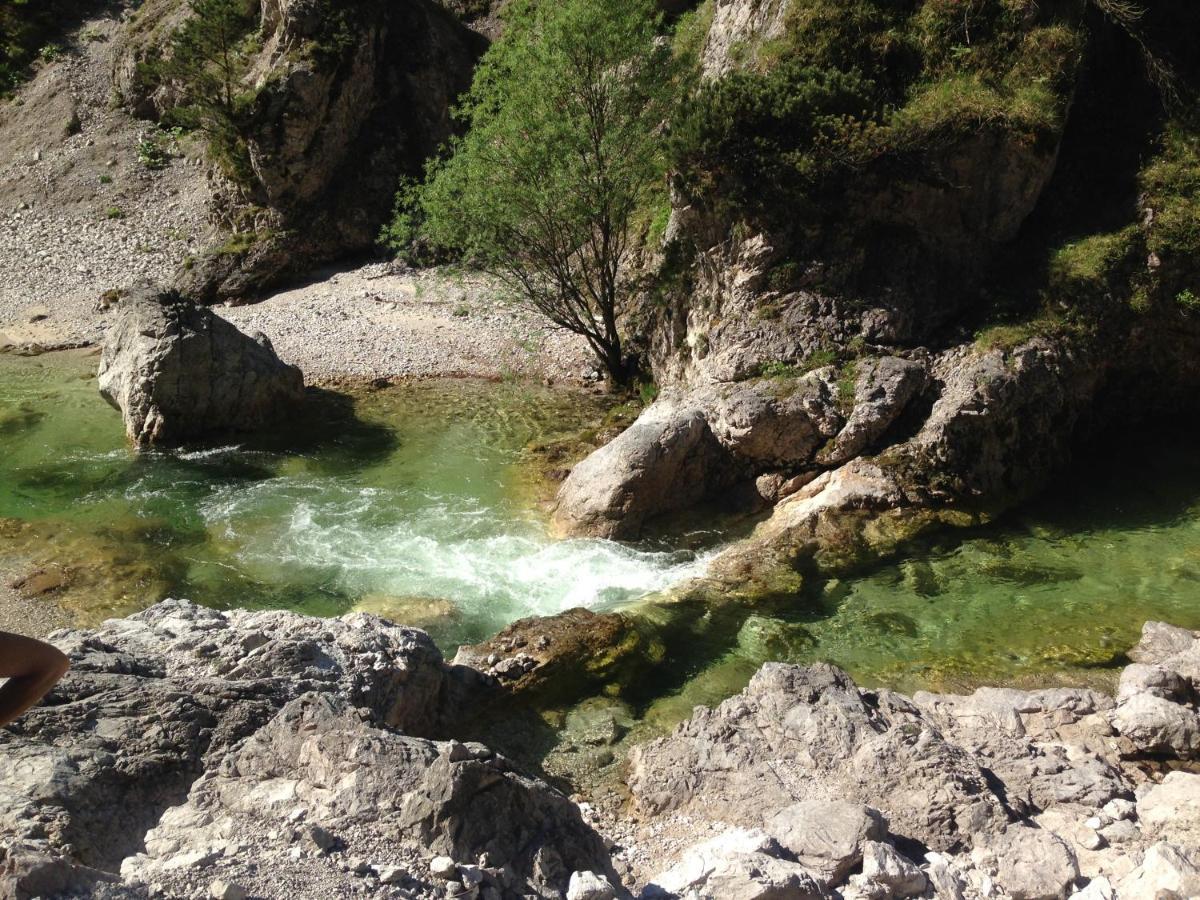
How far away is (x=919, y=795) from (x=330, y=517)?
12.0 metres

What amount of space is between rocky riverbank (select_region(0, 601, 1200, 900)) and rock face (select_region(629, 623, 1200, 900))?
2 cm

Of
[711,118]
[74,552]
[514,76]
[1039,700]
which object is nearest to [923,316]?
[711,118]

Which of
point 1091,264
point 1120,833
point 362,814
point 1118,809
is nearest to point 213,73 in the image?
point 1091,264

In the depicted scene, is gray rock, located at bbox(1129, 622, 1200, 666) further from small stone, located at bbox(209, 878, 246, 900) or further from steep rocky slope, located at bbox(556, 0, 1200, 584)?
small stone, located at bbox(209, 878, 246, 900)

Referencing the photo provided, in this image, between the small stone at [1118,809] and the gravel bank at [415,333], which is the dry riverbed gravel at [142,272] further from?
the small stone at [1118,809]

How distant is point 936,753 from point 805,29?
15.4 m

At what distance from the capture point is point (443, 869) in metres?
6.07

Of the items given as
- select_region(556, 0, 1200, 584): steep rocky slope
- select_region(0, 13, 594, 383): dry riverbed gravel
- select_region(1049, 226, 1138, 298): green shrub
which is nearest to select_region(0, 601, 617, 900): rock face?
select_region(556, 0, 1200, 584): steep rocky slope

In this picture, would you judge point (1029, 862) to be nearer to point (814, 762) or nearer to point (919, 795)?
point (919, 795)

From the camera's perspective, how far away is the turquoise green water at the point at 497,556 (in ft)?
41.8

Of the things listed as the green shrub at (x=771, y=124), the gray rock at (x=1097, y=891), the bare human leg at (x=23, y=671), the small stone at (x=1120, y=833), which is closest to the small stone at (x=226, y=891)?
the bare human leg at (x=23, y=671)

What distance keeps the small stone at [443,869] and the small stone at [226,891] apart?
1.20 m

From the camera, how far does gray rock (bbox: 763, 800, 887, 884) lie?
24.2 ft

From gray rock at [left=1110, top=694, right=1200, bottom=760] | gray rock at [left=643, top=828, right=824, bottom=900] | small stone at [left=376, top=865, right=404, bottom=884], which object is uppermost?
small stone at [left=376, top=865, right=404, bottom=884]
